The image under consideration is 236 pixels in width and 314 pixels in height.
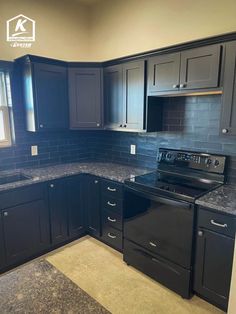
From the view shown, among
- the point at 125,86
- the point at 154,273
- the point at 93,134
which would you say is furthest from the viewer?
the point at 93,134

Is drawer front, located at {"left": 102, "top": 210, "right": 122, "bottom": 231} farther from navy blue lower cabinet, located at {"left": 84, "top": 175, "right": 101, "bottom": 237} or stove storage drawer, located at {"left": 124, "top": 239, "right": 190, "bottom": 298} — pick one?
stove storage drawer, located at {"left": 124, "top": 239, "right": 190, "bottom": 298}

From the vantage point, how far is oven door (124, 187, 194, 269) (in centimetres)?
197

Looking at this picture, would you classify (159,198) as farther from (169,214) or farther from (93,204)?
(93,204)

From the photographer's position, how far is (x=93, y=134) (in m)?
3.60

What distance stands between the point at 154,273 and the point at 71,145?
6.64 feet

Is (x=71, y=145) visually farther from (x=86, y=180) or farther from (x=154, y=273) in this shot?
(x=154, y=273)

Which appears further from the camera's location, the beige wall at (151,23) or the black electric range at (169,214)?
the beige wall at (151,23)

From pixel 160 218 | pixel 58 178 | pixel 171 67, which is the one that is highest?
pixel 171 67

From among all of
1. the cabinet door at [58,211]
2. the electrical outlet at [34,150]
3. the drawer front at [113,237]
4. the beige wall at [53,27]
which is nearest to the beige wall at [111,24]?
the beige wall at [53,27]

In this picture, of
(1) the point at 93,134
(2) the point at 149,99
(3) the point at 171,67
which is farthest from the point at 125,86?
(1) the point at 93,134

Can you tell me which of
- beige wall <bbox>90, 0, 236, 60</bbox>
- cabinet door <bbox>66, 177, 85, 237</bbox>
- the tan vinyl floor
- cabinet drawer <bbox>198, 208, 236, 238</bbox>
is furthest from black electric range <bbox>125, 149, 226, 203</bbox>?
beige wall <bbox>90, 0, 236, 60</bbox>

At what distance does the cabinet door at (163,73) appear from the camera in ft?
7.40

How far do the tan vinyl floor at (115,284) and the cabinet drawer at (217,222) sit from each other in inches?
28.9

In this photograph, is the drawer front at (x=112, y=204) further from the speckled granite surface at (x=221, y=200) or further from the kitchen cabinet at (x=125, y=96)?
the speckled granite surface at (x=221, y=200)
